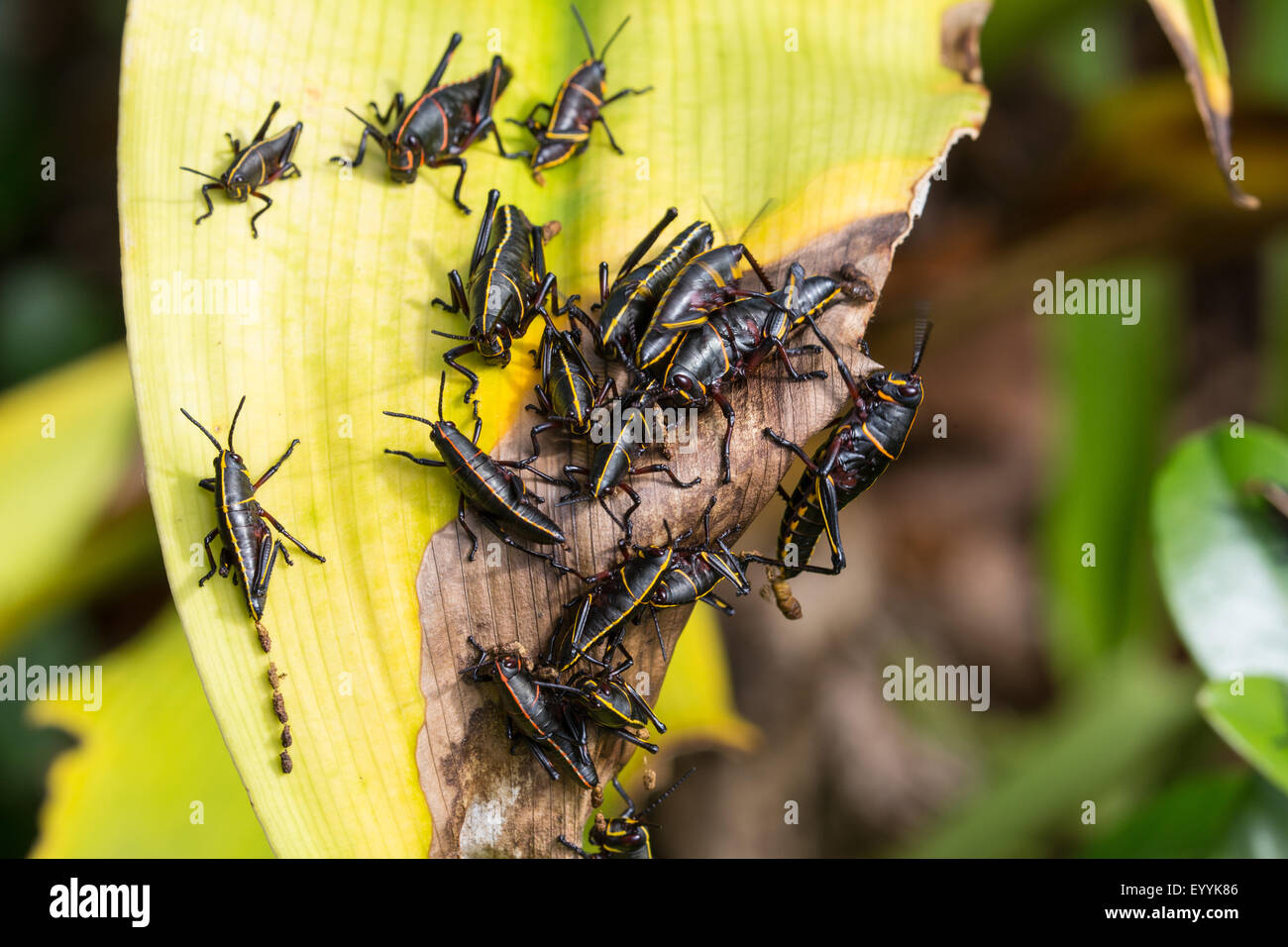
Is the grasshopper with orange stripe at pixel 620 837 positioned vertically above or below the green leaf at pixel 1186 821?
above

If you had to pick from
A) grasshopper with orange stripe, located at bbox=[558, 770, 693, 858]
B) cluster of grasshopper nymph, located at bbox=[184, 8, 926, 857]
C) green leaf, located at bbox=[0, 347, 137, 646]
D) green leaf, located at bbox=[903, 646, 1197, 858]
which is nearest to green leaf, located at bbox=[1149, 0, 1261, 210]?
cluster of grasshopper nymph, located at bbox=[184, 8, 926, 857]

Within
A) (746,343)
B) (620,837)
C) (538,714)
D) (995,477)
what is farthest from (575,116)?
(995,477)

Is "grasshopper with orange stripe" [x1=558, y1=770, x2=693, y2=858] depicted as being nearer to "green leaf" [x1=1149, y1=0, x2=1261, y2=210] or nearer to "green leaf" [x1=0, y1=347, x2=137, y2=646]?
"green leaf" [x1=0, y1=347, x2=137, y2=646]

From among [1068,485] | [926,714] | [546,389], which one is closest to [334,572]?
[546,389]

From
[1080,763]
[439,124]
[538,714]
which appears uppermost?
[439,124]

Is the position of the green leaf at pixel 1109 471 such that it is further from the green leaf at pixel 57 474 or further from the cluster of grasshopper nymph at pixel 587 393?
the green leaf at pixel 57 474

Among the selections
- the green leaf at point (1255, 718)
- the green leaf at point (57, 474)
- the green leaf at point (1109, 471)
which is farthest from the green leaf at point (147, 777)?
the green leaf at point (1109, 471)

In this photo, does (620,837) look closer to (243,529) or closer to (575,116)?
(243,529)
